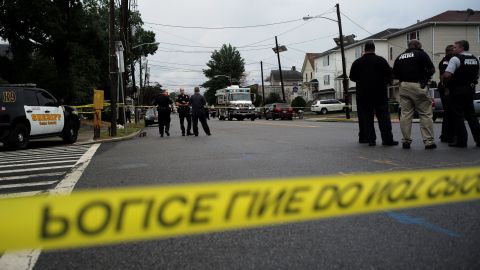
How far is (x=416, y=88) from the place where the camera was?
834 centimetres

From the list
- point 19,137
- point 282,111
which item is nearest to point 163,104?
point 19,137

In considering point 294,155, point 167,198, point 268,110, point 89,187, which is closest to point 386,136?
point 294,155

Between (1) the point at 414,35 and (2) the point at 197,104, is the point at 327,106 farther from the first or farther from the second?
(2) the point at 197,104

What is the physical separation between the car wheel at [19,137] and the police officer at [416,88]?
9.74 meters

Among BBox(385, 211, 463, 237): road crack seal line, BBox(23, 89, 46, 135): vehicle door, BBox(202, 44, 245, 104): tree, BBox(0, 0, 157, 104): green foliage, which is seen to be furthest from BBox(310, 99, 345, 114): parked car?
BBox(202, 44, 245, 104): tree

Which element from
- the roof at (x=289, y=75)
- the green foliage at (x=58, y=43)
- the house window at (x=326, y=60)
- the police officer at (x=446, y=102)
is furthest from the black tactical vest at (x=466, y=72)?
the roof at (x=289, y=75)

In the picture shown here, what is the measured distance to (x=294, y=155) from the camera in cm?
848

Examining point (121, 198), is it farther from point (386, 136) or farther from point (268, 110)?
point (268, 110)

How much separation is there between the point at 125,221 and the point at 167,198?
0.23 meters

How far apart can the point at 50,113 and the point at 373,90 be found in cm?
953

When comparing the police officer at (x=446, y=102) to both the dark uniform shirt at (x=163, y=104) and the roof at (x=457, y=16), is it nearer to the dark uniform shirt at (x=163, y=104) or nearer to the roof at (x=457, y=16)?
the dark uniform shirt at (x=163, y=104)

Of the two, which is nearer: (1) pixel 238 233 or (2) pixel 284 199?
(2) pixel 284 199

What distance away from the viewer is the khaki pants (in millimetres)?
8258

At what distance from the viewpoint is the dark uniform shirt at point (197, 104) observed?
1596cm
